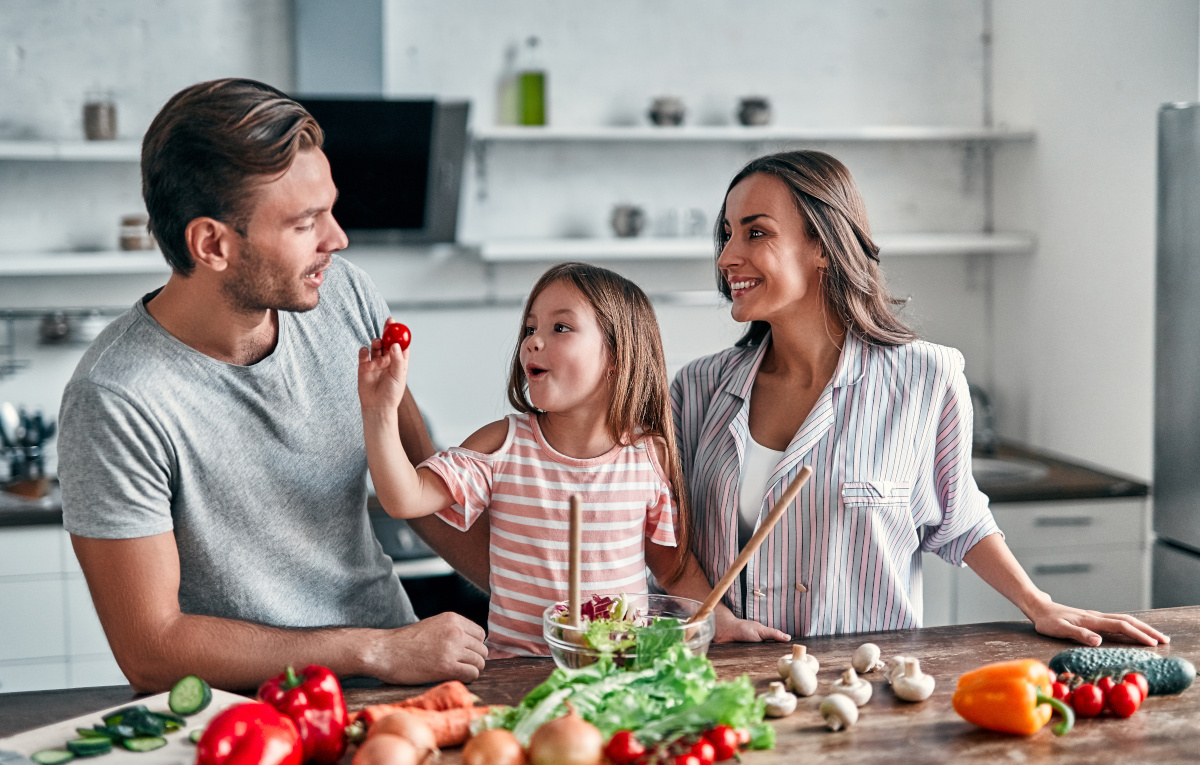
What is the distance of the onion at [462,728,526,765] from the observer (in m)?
1.00

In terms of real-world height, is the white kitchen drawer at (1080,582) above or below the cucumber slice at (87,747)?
below

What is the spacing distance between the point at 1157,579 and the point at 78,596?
9.67ft

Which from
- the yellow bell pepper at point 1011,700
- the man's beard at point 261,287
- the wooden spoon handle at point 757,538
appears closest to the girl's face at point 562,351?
the man's beard at point 261,287

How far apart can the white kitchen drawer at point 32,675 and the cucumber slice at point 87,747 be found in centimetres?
208

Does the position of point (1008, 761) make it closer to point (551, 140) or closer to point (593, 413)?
point (593, 413)

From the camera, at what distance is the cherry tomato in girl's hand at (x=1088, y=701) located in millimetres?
1207

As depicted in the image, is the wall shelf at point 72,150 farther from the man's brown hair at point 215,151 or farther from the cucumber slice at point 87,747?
the cucumber slice at point 87,747

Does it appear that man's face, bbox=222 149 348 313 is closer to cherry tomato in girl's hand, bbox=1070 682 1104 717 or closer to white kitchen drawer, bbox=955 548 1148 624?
cherry tomato in girl's hand, bbox=1070 682 1104 717

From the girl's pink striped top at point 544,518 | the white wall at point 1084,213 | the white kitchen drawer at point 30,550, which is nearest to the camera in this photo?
the girl's pink striped top at point 544,518

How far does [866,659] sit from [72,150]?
284 centimetres

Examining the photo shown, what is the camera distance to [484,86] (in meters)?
3.61

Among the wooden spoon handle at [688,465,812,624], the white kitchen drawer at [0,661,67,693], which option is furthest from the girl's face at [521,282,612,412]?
the white kitchen drawer at [0,661,67,693]

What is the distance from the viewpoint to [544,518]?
1.57 metres

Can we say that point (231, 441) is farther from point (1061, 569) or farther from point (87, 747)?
point (1061, 569)
